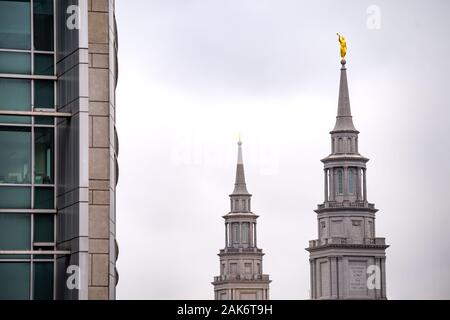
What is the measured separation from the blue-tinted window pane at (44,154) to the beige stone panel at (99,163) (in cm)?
112

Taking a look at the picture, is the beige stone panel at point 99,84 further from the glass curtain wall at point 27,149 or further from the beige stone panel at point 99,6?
the beige stone panel at point 99,6

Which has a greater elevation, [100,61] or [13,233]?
[100,61]

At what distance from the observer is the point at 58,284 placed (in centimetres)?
3000

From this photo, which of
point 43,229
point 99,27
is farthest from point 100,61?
point 43,229

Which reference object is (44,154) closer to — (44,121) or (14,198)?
(44,121)

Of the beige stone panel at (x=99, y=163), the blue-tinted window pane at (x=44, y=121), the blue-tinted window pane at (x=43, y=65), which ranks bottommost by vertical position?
the beige stone panel at (x=99, y=163)

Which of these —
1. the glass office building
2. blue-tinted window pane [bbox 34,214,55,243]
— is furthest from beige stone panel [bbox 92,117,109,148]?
blue-tinted window pane [bbox 34,214,55,243]

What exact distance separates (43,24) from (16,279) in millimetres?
6226

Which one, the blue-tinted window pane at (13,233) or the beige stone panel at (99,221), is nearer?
the beige stone panel at (99,221)

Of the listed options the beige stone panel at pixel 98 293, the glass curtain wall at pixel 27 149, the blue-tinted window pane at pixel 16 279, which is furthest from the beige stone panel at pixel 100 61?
the beige stone panel at pixel 98 293

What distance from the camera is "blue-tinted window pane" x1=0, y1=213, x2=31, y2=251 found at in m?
30.2

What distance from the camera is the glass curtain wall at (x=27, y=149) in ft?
98.8

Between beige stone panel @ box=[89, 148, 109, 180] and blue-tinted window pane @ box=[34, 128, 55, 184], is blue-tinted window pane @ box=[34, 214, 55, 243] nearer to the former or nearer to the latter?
blue-tinted window pane @ box=[34, 128, 55, 184]

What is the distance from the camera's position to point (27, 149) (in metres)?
30.8
